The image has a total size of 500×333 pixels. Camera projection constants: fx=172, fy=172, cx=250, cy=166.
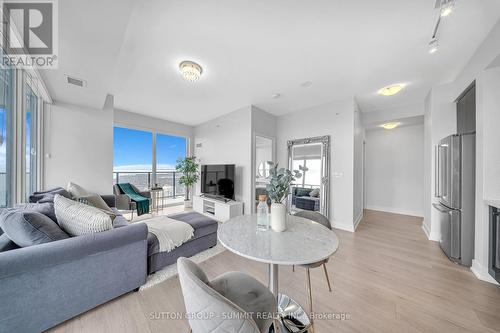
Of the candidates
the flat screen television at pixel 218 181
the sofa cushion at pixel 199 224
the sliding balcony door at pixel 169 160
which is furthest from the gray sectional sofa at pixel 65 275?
the sliding balcony door at pixel 169 160

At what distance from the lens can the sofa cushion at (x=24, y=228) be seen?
1.30 metres

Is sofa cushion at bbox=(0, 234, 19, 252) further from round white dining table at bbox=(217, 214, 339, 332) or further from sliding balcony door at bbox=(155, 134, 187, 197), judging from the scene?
sliding balcony door at bbox=(155, 134, 187, 197)

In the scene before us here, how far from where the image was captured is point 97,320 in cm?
142

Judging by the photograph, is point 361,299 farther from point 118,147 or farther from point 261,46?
point 118,147

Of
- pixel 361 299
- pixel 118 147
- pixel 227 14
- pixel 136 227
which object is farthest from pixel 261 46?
pixel 118 147

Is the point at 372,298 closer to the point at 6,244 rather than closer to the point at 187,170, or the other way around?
the point at 6,244

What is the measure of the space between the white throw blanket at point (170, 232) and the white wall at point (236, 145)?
6.67 ft

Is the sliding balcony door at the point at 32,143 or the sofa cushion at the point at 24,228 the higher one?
the sliding balcony door at the point at 32,143

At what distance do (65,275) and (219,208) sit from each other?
2938mm

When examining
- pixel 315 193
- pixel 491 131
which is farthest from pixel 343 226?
pixel 491 131

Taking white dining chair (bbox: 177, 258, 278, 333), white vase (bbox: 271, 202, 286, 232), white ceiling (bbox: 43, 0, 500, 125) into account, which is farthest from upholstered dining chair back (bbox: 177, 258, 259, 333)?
white ceiling (bbox: 43, 0, 500, 125)

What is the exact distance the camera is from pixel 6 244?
1343 mm

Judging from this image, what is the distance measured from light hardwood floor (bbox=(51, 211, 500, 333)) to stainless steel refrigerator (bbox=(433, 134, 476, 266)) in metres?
0.24

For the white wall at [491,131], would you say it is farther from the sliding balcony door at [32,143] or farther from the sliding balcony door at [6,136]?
the sliding balcony door at [32,143]
